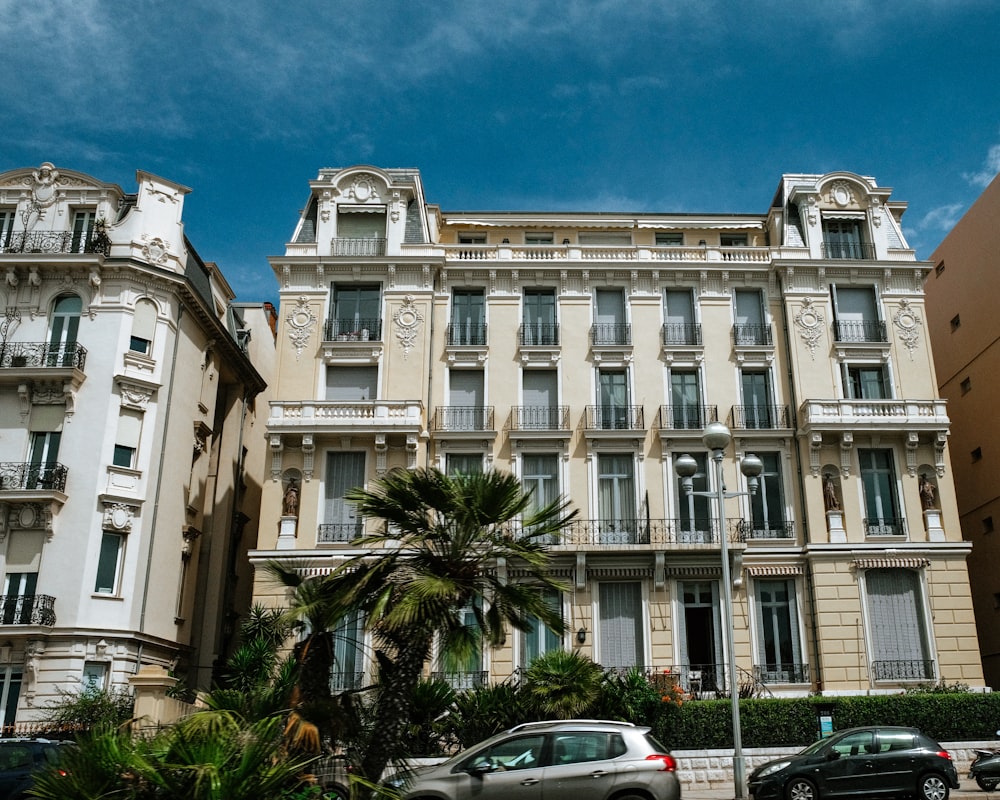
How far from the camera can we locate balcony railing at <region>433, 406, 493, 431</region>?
3006cm

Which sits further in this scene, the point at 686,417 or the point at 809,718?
the point at 686,417

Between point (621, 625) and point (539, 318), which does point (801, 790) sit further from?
point (539, 318)

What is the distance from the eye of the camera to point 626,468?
97.8 ft

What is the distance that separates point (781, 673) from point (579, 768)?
599 inches

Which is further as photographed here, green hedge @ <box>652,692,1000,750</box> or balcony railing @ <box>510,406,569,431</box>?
balcony railing @ <box>510,406,569,431</box>

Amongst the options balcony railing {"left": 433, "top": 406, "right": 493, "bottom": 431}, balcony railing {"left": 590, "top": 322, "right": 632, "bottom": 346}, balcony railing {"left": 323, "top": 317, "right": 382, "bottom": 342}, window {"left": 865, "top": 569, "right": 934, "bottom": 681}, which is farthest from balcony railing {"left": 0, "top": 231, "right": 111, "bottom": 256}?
window {"left": 865, "top": 569, "right": 934, "bottom": 681}

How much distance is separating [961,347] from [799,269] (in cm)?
1090

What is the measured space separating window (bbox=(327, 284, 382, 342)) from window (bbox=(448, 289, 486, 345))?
2431 millimetres

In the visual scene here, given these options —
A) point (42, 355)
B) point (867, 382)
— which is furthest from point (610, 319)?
point (42, 355)

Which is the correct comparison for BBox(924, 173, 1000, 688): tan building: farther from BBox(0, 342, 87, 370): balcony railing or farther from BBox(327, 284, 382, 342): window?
BBox(0, 342, 87, 370): balcony railing

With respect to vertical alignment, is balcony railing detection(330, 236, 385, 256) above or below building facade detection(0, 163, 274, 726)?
above

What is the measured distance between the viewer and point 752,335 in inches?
1232

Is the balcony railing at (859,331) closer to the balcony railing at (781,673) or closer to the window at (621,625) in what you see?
the balcony railing at (781,673)

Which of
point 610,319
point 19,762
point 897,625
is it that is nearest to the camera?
point 19,762
